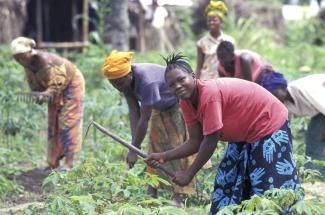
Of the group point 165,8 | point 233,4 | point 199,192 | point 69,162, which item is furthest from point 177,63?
point 233,4

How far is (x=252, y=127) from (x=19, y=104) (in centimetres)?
351

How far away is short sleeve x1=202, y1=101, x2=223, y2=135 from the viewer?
11.8ft

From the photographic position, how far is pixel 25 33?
1526 centimetres

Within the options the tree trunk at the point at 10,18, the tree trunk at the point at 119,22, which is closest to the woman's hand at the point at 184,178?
the tree trunk at the point at 119,22

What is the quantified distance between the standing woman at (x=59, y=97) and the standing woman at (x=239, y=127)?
2294mm

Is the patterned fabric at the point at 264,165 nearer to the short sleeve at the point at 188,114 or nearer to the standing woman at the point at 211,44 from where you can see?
the short sleeve at the point at 188,114

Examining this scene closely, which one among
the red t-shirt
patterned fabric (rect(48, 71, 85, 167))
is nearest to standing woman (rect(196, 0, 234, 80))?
patterned fabric (rect(48, 71, 85, 167))

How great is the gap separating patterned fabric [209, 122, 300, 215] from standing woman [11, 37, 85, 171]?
97.1 inches

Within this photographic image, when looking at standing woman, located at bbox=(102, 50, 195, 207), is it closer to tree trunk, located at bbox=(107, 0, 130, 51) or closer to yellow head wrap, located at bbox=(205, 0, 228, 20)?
yellow head wrap, located at bbox=(205, 0, 228, 20)

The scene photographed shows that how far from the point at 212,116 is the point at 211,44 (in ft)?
12.4

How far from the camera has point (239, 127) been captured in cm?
377

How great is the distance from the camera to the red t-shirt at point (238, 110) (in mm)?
3629

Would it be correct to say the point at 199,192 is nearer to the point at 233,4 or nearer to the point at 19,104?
the point at 19,104

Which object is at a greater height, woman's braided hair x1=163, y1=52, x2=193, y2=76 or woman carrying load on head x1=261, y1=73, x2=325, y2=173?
woman's braided hair x1=163, y1=52, x2=193, y2=76
